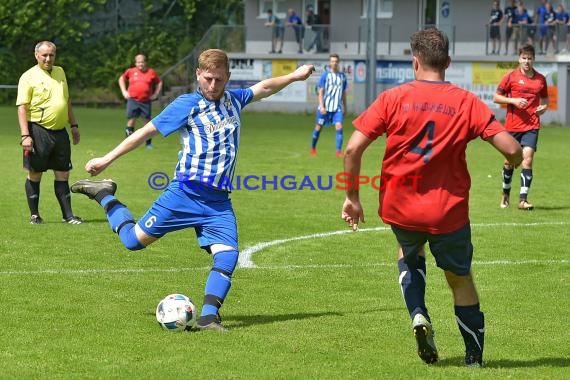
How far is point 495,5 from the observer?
43.8m

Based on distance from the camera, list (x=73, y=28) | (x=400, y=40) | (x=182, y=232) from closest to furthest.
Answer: (x=182, y=232)
(x=400, y=40)
(x=73, y=28)

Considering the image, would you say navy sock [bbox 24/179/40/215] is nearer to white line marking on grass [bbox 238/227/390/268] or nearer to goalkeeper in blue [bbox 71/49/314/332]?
white line marking on grass [bbox 238/227/390/268]

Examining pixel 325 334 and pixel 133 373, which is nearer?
pixel 133 373

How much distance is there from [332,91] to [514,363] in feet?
57.0

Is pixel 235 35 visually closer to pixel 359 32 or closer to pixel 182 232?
pixel 359 32

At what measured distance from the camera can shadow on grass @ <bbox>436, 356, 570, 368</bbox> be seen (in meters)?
7.14

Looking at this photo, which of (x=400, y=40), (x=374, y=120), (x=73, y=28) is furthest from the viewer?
(x=73, y=28)

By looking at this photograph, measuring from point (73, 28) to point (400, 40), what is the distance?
1484 cm

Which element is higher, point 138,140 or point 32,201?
point 138,140

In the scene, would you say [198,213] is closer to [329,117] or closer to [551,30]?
[329,117]

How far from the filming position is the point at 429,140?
6.69 metres

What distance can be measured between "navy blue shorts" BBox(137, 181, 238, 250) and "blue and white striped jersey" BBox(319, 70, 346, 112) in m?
16.0

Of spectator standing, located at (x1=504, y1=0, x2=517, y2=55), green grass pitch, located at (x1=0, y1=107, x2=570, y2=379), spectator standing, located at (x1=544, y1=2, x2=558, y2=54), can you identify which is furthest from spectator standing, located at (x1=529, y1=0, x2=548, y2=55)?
green grass pitch, located at (x1=0, y1=107, x2=570, y2=379)

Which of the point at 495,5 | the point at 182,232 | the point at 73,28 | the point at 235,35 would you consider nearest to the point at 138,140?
the point at 182,232
